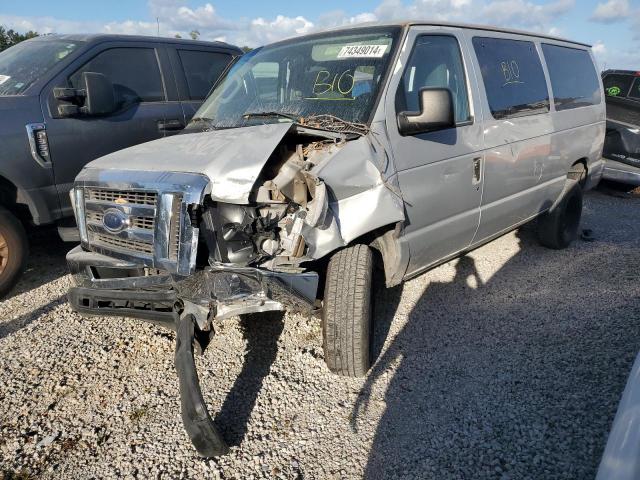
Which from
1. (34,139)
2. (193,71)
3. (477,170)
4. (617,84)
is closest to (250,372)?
(477,170)

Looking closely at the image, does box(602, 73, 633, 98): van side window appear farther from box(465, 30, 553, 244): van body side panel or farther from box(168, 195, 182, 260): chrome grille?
box(168, 195, 182, 260): chrome grille

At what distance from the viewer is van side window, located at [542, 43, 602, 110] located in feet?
14.8

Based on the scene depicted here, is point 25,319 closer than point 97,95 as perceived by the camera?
Yes

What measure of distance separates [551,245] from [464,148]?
2.22 meters

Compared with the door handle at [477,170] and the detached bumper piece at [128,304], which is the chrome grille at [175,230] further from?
the door handle at [477,170]

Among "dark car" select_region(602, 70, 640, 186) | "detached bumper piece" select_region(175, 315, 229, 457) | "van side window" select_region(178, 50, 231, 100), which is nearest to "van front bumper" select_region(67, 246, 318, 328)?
"detached bumper piece" select_region(175, 315, 229, 457)

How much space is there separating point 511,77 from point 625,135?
15.1 ft

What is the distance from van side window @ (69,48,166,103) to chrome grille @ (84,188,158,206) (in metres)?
2.11

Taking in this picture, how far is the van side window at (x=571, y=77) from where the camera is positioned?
450 centimetres

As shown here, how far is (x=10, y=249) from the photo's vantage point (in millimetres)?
3852

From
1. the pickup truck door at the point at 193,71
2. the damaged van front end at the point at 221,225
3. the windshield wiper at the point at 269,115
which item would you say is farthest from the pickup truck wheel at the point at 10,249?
the windshield wiper at the point at 269,115

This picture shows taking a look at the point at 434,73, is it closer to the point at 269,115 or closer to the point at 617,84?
the point at 269,115

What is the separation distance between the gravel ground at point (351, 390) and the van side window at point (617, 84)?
5316 millimetres

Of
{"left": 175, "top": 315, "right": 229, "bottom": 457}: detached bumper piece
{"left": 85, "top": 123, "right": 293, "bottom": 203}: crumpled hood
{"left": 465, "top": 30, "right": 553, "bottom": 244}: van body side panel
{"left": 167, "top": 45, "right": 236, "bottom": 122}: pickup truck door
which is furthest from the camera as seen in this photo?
{"left": 167, "top": 45, "right": 236, "bottom": 122}: pickup truck door
